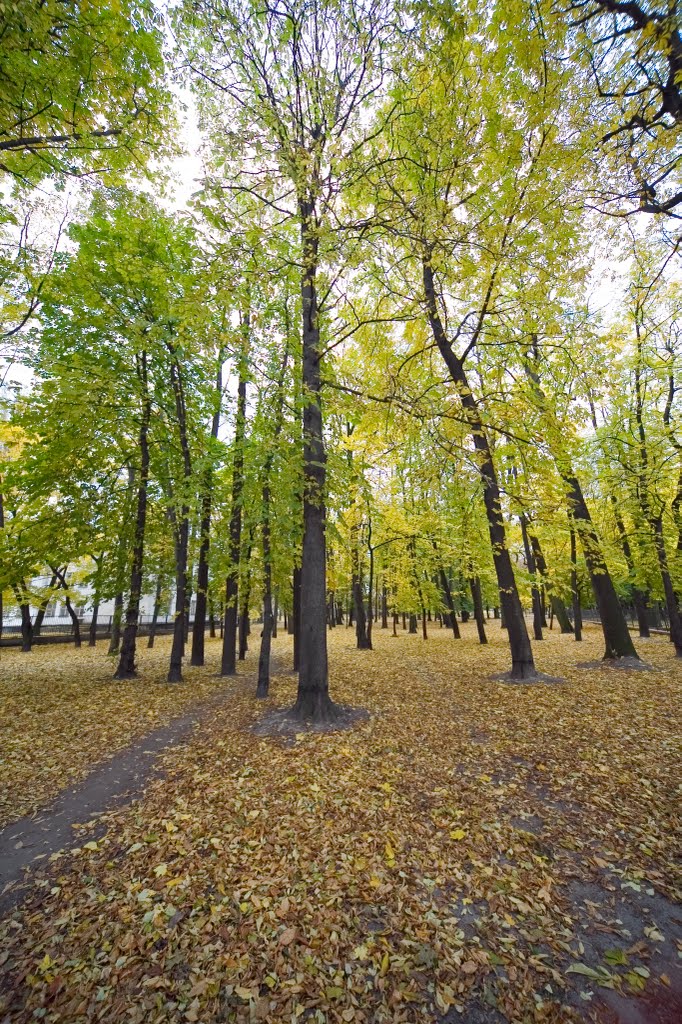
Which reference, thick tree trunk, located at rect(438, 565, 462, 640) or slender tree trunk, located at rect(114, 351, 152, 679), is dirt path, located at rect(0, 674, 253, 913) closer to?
slender tree trunk, located at rect(114, 351, 152, 679)

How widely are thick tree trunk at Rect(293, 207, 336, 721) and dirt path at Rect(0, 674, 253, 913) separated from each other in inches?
101

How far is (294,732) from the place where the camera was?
7.04m

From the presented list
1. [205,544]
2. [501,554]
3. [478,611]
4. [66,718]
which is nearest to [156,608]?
[205,544]

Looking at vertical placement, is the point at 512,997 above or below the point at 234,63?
→ below

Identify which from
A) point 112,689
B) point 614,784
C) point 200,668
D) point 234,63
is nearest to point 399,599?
point 200,668

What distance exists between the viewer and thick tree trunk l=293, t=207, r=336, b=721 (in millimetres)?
7551

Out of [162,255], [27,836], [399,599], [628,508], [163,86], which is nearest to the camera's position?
[27,836]

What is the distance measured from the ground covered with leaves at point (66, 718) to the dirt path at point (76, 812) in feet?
0.89

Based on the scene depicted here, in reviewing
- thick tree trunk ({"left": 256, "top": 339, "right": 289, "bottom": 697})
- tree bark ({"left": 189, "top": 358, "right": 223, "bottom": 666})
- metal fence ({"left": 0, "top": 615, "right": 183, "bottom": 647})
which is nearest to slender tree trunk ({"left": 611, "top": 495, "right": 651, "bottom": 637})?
thick tree trunk ({"left": 256, "top": 339, "right": 289, "bottom": 697})

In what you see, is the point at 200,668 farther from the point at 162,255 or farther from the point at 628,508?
the point at 628,508

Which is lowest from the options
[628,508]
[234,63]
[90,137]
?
[628,508]

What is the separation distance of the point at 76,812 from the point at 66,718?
419 cm

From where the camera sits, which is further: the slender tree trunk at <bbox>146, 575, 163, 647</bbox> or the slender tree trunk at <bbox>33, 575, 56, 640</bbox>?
the slender tree trunk at <bbox>33, 575, 56, 640</bbox>

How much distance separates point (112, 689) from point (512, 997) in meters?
11.1
